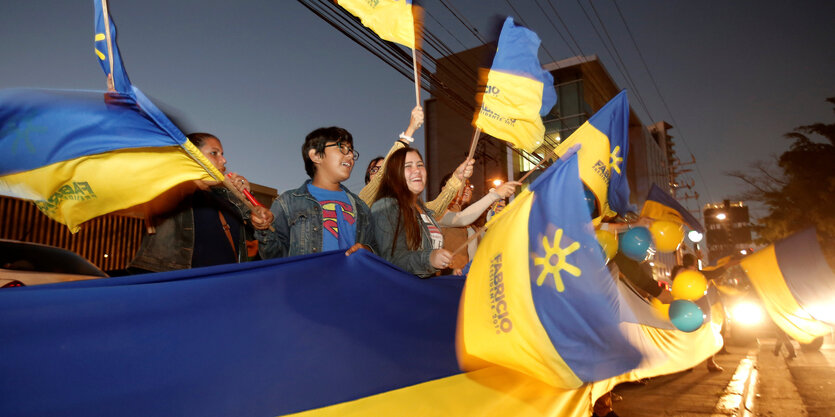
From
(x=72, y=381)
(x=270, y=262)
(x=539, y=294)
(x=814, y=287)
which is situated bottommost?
(x=814, y=287)

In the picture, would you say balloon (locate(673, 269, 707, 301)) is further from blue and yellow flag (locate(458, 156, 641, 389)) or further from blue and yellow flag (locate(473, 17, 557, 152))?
blue and yellow flag (locate(458, 156, 641, 389))

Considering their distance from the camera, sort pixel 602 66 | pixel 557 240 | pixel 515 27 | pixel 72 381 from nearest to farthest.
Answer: pixel 72 381 < pixel 557 240 < pixel 515 27 < pixel 602 66

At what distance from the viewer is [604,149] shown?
3.50 metres

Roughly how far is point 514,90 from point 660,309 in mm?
4006

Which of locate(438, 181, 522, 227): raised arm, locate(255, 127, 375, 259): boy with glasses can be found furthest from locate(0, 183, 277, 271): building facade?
locate(255, 127, 375, 259): boy with glasses

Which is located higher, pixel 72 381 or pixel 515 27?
pixel 515 27

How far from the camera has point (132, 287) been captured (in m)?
1.81

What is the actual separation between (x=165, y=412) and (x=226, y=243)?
6.01 feet

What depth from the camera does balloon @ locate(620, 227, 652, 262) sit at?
5.57 metres

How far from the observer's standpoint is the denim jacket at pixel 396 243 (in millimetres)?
2850

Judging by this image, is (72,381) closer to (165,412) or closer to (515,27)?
(165,412)

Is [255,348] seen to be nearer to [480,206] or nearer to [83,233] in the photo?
[480,206]

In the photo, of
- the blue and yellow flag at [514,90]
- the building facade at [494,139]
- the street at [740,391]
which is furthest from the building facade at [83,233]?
the building facade at [494,139]

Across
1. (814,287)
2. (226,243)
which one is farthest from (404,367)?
(814,287)
